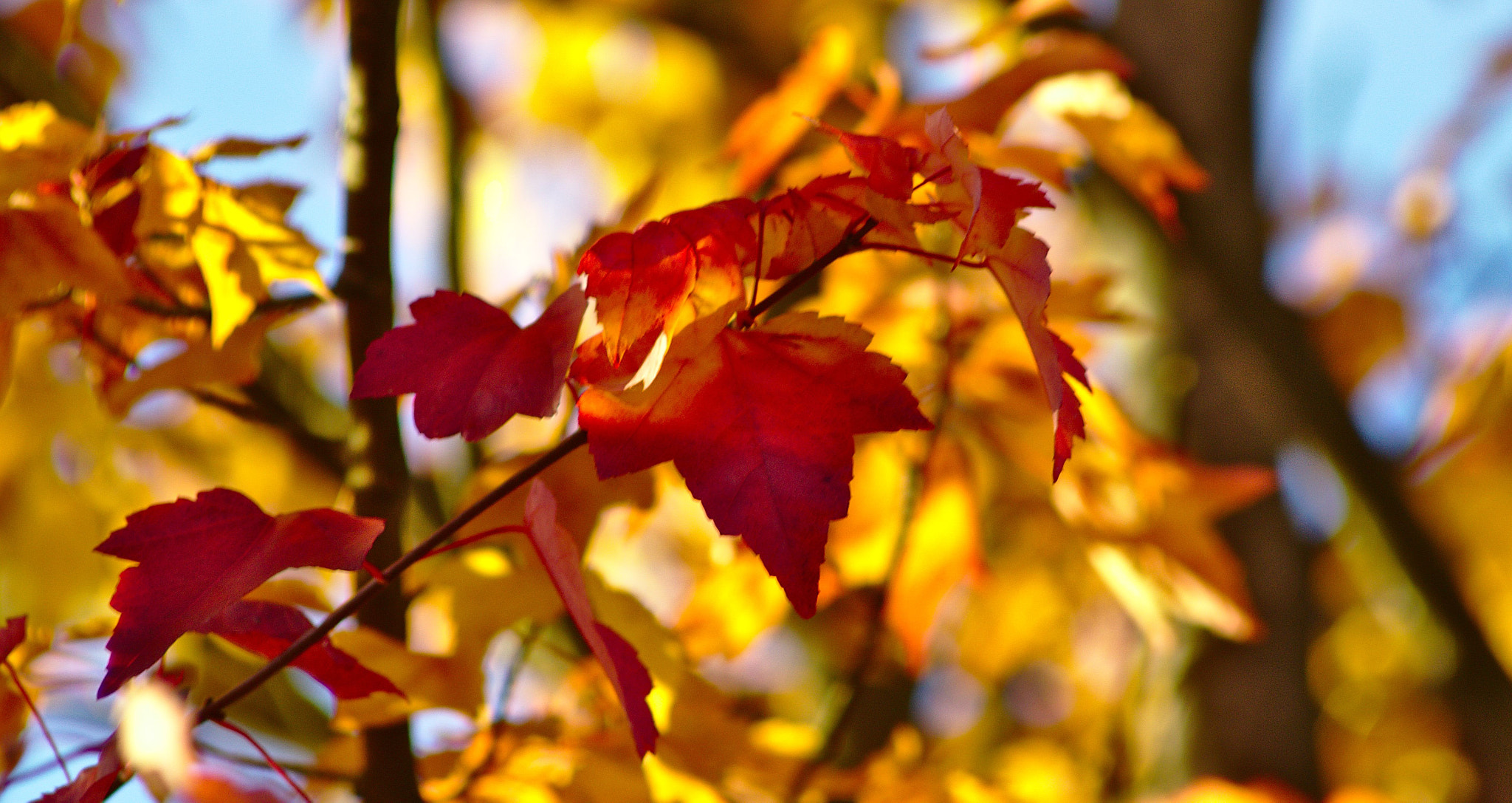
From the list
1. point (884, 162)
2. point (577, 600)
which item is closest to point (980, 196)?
point (884, 162)

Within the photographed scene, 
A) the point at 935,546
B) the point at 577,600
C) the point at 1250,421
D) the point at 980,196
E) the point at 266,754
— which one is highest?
the point at 980,196

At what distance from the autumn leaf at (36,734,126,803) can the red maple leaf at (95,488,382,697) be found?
0.06m

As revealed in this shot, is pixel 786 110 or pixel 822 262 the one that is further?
pixel 786 110

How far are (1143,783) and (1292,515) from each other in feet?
1.22

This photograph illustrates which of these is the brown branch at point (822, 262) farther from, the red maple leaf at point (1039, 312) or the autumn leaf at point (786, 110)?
the autumn leaf at point (786, 110)

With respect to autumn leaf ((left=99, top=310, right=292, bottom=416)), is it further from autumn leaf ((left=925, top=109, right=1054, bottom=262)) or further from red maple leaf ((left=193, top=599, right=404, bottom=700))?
autumn leaf ((left=925, top=109, right=1054, bottom=262))

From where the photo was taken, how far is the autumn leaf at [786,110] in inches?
23.7

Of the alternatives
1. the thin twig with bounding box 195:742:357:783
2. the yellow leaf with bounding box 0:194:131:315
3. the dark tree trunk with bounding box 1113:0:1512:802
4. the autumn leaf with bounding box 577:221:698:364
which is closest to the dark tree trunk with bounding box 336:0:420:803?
the thin twig with bounding box 195:742:357:783

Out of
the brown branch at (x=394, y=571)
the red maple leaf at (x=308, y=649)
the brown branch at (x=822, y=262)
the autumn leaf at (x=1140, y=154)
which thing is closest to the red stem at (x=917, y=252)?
the brown branch at (x=822, y=262)

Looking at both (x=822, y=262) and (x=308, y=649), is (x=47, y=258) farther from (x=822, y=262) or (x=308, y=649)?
(x=822, y=262)

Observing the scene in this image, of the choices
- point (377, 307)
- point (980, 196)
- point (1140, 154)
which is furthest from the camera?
point (1140, 154)

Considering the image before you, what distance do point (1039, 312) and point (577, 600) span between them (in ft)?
0.55

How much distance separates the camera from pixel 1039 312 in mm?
319

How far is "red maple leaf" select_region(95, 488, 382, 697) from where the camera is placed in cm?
32
